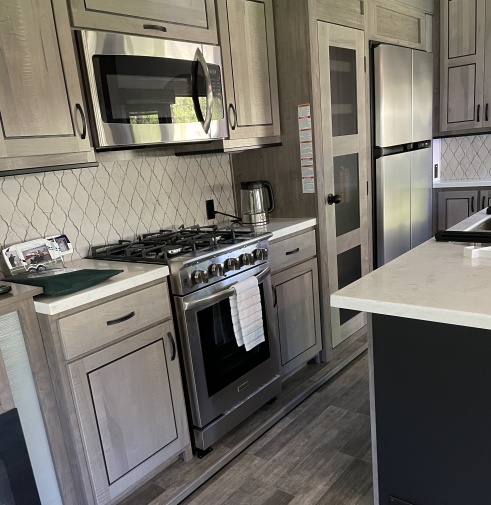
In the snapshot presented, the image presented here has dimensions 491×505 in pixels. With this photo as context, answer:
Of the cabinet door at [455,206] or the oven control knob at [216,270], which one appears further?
the cabinet door at [455,206]

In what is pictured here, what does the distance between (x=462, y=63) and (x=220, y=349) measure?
3320 mm

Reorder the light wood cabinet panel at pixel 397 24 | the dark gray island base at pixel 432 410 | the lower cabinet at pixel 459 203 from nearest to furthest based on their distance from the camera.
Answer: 1. the dark gray island base at pixel 432 410
2. the light wood cabinet panel at pixel 397 24
3. the lower cabinet at pixel 459 203

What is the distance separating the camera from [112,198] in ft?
7.85

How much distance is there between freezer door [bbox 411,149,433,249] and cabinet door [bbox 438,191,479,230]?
0.13 m

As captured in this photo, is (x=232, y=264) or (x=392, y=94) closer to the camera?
(x=232, y=264)

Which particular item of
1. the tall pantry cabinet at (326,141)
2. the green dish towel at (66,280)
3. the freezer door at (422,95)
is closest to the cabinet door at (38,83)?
the green dish towel at (66,280)

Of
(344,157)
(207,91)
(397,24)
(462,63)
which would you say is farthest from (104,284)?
(462,63)

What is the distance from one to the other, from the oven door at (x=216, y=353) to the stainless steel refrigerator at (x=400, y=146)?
1.38 metres

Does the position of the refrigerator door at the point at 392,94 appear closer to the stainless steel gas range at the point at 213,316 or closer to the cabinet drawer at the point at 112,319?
the stainless steel gas range at the point at 213,316

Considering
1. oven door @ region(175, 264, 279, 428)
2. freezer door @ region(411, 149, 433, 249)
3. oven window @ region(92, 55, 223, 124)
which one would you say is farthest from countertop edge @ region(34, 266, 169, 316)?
freezer door @ region(411, 149, 433, 249)

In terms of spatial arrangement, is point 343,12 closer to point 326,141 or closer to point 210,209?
point 326,141

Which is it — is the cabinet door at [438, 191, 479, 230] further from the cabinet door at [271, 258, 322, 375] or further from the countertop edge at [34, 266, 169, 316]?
the countertop edge at [34, 266, 169, 316]

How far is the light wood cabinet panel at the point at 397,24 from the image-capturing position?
3.15 m

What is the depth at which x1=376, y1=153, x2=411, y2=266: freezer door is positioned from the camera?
333 centimetres
